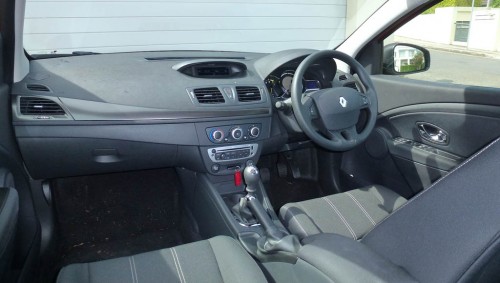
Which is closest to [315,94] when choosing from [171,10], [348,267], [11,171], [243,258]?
[243,258]

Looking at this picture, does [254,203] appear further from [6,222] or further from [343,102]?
[6,222]

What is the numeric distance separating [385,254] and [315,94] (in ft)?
3.90

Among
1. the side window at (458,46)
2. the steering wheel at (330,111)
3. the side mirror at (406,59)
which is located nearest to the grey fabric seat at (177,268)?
the steering wheel at (330,111)

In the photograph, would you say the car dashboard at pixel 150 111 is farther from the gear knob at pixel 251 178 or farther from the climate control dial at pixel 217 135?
the gear knob at pixel 251 178

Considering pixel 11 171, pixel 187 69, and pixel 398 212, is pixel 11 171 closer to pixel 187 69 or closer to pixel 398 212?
pixel 187 69

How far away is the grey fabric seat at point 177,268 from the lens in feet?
4.59

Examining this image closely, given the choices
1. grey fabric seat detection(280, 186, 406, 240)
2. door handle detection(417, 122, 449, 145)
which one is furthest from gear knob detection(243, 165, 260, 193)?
door handle detection(417, 122, 449, 145)

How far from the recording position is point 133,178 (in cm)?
261

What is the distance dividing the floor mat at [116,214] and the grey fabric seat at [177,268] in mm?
1058

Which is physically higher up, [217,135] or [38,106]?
[38,106]

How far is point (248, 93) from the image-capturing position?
2.24 meters

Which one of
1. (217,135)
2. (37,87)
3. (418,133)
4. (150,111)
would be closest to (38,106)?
(37,87)

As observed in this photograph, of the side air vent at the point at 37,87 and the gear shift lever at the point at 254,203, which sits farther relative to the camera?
the side air vent at the point at 37,87

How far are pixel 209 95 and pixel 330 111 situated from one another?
60 cm
